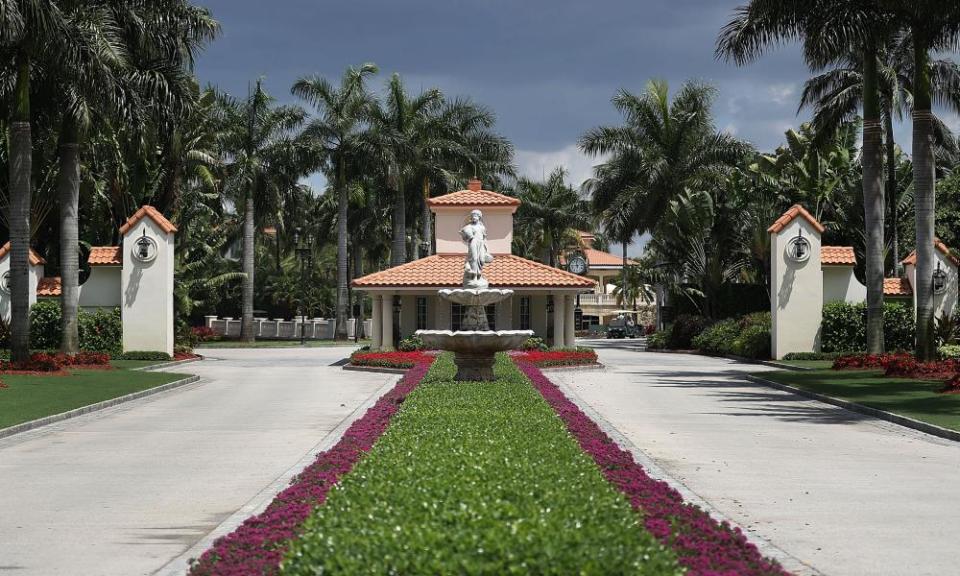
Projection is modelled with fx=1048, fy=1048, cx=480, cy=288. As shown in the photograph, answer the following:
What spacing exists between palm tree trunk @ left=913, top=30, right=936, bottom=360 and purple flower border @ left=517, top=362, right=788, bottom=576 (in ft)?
54.7

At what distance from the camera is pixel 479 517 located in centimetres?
582

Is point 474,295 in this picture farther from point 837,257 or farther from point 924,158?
point 837,257

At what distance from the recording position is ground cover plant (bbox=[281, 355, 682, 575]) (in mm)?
4965

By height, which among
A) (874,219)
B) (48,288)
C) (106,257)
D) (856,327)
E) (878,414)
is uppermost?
(874,219)

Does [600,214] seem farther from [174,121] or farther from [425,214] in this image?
[174,121]

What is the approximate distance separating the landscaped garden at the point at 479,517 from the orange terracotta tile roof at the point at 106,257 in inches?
1029

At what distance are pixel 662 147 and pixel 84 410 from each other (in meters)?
37.6

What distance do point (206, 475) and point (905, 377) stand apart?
55.8 feet

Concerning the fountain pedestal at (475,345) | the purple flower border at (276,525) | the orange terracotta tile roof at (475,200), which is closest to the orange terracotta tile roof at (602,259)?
the orange terracotta tile roof at (475,200)

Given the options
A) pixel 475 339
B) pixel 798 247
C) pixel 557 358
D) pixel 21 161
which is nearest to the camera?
pixel 475 339

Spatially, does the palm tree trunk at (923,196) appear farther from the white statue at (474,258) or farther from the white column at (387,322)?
the white column at (387,322)

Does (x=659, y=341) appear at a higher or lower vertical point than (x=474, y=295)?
lower

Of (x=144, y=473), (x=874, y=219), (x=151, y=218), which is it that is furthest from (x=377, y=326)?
(x=144, y=473)

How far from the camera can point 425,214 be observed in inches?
2169
